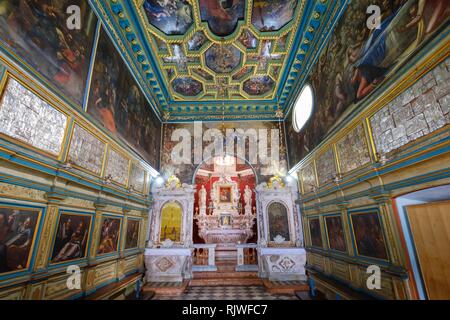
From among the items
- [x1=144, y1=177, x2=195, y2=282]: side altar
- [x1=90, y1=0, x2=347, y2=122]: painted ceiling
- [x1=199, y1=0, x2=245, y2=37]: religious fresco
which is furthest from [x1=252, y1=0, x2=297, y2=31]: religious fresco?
[x1=144, y1=177, x2=195, y2=282]: side altar

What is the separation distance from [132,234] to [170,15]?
8.72 m

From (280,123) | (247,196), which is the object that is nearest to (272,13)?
(280,123)

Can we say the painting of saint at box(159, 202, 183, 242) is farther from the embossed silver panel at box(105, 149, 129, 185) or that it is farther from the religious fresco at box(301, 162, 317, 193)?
the religious fresco at box(301, 162, 317, 193)

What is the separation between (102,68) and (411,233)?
29.7ft

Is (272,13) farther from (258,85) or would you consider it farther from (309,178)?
(309,178)

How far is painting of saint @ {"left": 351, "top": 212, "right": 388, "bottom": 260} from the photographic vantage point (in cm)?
443

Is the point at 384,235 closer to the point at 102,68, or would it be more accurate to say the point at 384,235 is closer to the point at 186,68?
the point at 102,68

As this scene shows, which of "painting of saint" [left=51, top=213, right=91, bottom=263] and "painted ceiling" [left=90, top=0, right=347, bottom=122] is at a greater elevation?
"painted ceiling" [left=90, top=0, right=347, bottom=122]

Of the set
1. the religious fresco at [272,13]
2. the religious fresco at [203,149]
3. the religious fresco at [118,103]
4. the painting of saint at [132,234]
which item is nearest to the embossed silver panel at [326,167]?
the religious fresco at [203,149]

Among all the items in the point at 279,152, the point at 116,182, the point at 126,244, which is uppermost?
the point at 279,152

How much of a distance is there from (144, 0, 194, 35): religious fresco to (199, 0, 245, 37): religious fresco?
58 centimetres

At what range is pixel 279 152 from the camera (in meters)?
11.5

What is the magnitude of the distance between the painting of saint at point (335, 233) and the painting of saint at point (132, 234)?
756cm

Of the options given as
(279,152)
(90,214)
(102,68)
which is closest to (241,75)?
(279,152)
